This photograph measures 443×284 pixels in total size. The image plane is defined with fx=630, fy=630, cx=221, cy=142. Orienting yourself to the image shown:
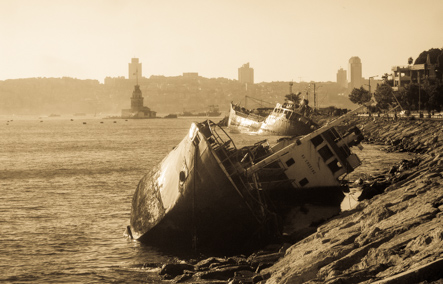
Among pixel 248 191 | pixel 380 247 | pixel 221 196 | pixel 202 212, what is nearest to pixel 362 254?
pixel 380 247

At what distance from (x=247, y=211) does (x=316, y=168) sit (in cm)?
854

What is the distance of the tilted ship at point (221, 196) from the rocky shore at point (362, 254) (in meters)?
1.65

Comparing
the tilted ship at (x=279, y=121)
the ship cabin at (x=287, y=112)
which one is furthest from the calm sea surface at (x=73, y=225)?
the ship cabin at (x=287, y=112)

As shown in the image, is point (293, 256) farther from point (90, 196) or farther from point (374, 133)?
point (374, 133)

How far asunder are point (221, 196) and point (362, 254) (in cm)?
888

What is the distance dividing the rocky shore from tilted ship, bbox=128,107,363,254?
1.65 meters

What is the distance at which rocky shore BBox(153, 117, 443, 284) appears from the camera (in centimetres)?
1267

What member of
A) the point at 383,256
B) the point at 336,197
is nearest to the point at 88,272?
the point at 383,256

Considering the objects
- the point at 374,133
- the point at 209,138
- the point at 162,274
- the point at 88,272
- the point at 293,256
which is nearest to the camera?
the point at 293,256

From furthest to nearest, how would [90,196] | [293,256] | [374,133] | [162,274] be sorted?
[374,133] < [90,196] < [162,274] < [293,256]

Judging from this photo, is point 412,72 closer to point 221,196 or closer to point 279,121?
point 279,121

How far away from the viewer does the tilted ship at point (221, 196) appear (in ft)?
75.0

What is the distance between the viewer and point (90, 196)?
39406 mm

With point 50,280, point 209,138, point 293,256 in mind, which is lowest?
point 50,280
